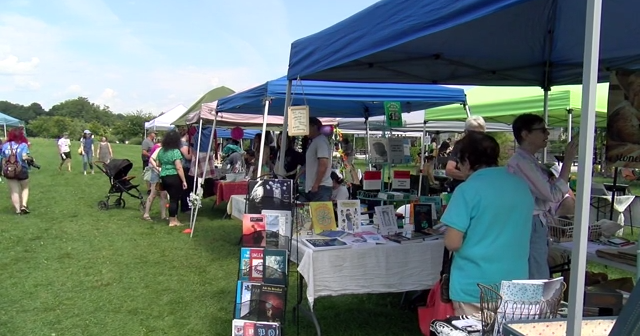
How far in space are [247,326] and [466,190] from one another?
152 cm

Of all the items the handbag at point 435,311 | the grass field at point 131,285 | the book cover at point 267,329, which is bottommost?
the grass field at point 131,285

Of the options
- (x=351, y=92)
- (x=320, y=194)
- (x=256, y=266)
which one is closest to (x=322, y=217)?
(x=256, y=266)

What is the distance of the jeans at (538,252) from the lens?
7.95 ft

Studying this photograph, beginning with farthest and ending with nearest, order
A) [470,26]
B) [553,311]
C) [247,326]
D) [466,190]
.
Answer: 1. [470,26]
2. [247,326]
3. [466,190]
4. [553,311]

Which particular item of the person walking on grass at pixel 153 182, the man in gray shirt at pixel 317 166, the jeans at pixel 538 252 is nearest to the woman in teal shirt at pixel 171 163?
the person walking on grass at pixel 153 182

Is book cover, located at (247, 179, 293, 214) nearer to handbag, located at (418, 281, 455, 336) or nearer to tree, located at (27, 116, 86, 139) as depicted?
handbag, located at (418, 281, 455, 336)

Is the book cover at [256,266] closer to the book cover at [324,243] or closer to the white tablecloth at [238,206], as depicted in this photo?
the book cover at [324,243]

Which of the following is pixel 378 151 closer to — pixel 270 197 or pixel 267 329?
pixel 270 197

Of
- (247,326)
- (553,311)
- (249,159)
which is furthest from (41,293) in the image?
(249,159)

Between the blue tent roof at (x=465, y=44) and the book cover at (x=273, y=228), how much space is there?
1018 millimetres

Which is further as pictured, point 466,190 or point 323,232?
point 323,232

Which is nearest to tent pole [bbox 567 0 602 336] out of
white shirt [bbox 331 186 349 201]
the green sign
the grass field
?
the grass field

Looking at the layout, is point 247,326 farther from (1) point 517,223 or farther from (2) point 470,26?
(2) point 470,26

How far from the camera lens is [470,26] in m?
3.16
